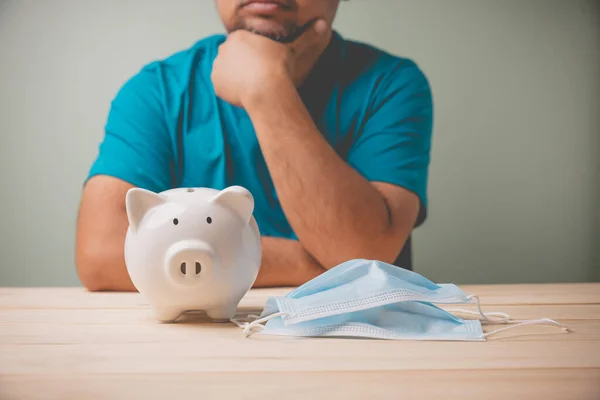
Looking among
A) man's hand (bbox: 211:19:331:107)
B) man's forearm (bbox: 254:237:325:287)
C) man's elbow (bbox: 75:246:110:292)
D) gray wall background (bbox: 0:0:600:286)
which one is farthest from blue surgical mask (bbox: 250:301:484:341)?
gray wall background (bbox: 0:0:600:286)

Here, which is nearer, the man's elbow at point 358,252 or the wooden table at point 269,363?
the wooden table at point 269,363

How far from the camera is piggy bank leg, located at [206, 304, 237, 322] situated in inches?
33.5

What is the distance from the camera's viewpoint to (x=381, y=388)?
21.6 inches

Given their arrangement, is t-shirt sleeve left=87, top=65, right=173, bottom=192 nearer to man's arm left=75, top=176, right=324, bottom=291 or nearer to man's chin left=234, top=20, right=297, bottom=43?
man's arm left=75, top=176, right=324, bottom=291

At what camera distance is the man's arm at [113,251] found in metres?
1.41

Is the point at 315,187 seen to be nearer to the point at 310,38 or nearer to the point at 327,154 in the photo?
the point at 327,154

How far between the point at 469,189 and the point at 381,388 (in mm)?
1353

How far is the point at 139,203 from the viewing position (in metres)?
0.83

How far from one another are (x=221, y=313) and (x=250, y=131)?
0.84 m

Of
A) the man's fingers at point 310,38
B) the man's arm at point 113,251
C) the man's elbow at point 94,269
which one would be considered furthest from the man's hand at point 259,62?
the man's elbow at point 94,269

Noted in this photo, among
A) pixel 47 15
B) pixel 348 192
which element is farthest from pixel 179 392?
pixel 47 15

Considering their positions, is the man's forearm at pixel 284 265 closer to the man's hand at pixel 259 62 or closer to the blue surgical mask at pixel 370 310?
the man's hand at pixel 259 62

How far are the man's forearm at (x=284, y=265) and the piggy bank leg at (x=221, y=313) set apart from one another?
1.74 feet

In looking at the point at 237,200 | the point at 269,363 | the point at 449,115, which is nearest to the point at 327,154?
the point at 449,115
